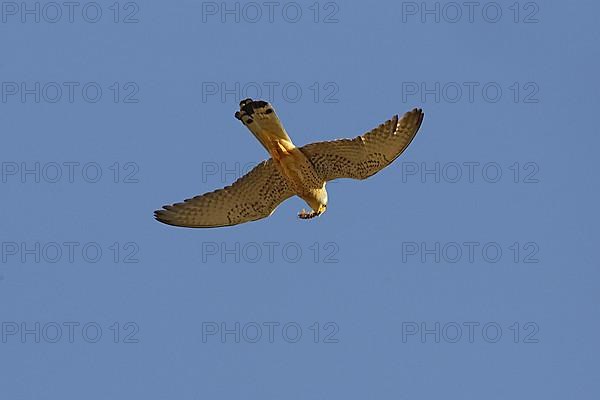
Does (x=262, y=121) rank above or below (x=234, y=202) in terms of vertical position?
above

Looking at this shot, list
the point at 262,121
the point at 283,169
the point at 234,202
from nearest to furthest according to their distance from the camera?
the point at 262,121 → the point at 283,169 → the point at 234,202

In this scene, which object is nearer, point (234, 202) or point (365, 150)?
point (365, 150)

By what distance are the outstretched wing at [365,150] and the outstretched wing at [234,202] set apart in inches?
29.7

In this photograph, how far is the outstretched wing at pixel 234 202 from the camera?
1636 cm

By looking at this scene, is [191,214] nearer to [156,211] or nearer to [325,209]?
[156,211]

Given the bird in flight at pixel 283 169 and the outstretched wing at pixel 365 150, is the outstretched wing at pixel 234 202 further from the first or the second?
the outstretched wing at pixel 365 150

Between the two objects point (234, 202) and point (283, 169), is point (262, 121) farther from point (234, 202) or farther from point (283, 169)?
point (234, 202)

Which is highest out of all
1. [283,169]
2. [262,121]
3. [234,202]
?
[262,121]

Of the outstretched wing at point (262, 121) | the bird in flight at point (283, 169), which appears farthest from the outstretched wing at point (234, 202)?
the outstretched wing at point (262, 121)

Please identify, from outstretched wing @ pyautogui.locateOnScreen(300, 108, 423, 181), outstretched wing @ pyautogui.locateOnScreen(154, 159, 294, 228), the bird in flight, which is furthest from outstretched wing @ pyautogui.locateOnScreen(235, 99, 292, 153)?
outstretched wing @ pyautogui.locateOnScreen(154, 159, 294, 228)

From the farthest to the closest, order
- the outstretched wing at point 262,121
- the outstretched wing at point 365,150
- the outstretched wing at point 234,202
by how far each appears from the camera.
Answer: the outstretched wing at point 234,202 → the outstretched wing at point 262,121 → the outstretched wing at point 365,150

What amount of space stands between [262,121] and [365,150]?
149cm

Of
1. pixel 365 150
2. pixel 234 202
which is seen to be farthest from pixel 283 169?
pixel 365 150

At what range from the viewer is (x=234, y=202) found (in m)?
16.5
